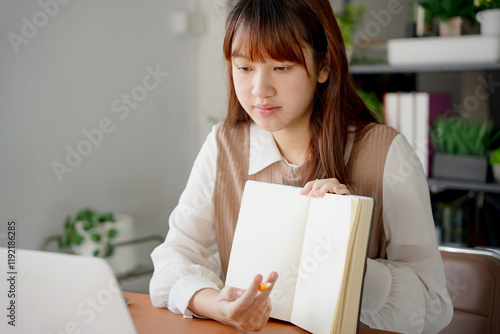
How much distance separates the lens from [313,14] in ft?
3.52

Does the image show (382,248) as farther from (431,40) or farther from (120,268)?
(120,268)

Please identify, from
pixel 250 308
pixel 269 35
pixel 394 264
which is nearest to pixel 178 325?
pixel 250 308

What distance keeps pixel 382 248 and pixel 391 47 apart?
1582 millimetres

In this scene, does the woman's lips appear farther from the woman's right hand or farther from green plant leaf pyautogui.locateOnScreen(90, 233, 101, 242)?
green plant leaf pyautogui.locateOnScreen(90, 233, 101, 242)

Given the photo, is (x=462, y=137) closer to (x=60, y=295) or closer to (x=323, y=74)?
(x=323, y=74)

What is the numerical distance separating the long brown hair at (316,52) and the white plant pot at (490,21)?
4.28ft

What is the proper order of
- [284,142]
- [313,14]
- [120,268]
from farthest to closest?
[120,268] → [284,142] → [313,14]

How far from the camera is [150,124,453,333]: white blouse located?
1007 millimetres

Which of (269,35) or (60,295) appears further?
(269,35)

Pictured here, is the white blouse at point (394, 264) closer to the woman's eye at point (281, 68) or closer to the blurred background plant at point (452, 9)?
the woman's eye at point (281, 68)

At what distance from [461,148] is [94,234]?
66.7 inches

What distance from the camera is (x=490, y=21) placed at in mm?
2256

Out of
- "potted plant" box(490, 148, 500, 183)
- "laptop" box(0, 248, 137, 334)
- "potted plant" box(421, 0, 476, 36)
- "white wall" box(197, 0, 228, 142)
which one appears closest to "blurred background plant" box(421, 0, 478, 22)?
"potted plant" box(421, 0, 476, 36)

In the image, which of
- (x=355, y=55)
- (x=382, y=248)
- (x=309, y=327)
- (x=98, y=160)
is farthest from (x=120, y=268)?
(x=309, y=327)
